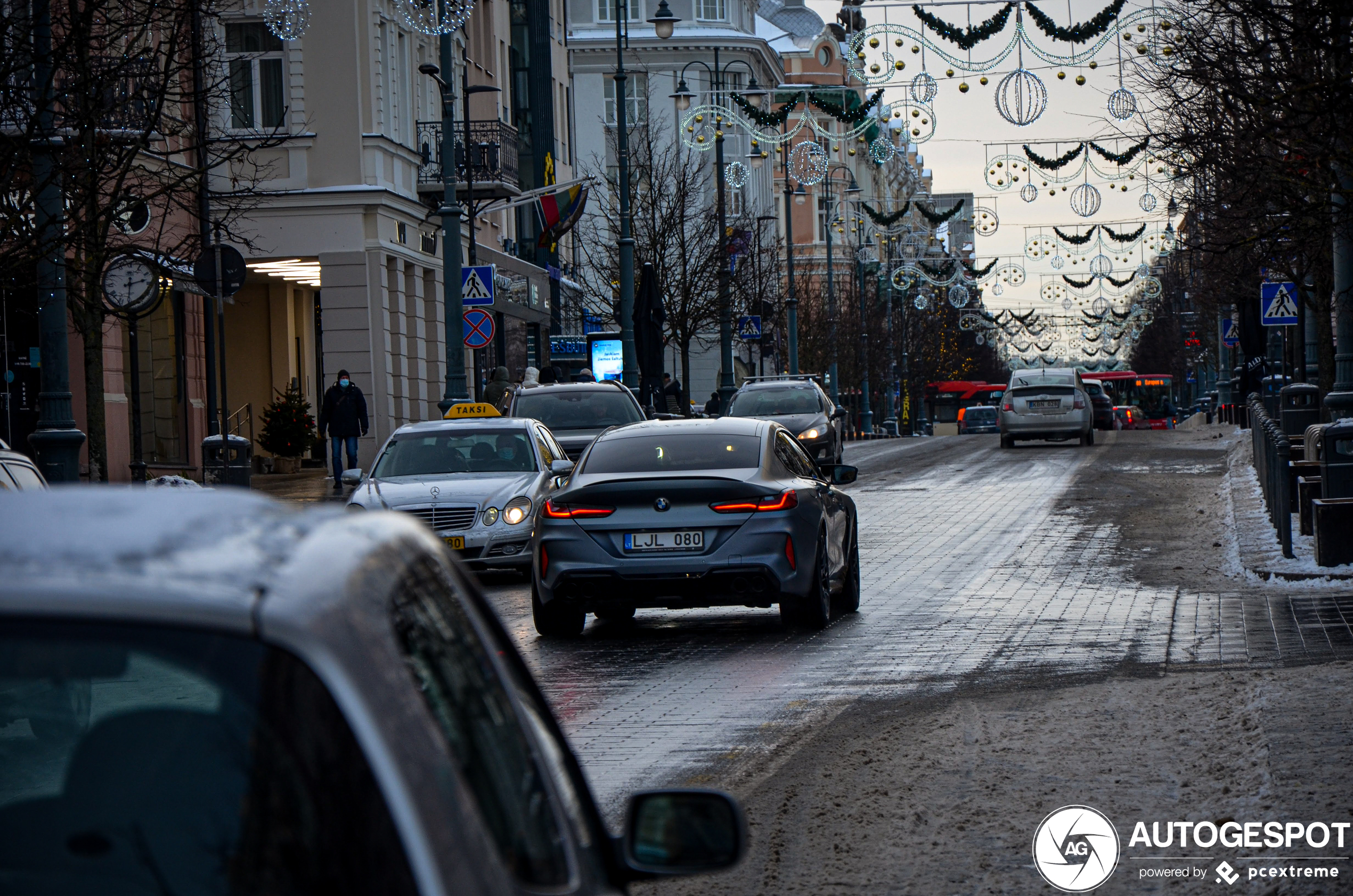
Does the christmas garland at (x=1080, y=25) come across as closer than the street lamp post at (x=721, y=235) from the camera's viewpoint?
Yes

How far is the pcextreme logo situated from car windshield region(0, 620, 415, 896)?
4.32 metres

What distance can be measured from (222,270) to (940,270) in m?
77.5

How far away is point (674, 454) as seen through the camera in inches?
525

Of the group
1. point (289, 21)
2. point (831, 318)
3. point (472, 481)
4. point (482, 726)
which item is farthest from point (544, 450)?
point (831, 318)

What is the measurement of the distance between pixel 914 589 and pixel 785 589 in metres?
3.68

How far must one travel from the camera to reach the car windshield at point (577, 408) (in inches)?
1043

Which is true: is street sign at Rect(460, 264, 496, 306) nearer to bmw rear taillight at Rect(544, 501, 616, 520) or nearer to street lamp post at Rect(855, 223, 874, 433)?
bmw rear taillight at Rect(544, 501, 616, 520)

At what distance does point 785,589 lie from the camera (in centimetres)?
1280

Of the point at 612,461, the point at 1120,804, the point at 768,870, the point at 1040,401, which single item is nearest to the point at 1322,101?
the point at 612,461

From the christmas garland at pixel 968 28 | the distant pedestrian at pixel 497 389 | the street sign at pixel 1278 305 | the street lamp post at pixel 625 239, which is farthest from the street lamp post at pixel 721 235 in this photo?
the christmas garland at pixel 968 28

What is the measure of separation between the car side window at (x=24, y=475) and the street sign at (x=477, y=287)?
970 inches

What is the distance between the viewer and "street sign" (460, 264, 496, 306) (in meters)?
32.5

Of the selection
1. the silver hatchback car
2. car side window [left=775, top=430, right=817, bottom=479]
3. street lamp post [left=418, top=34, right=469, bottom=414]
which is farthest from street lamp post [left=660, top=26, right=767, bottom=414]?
car side window [left=775, top=430, right=817, bottom=479]

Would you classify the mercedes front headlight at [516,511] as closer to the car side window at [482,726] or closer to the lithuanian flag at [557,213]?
the car side window at [482,726]
